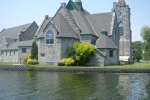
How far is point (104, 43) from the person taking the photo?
48.9 m

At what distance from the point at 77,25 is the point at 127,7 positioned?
24997 millimetres

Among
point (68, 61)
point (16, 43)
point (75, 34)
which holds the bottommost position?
point (68, 61)

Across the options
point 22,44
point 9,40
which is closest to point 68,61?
point 22,44

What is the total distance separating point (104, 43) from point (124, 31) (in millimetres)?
21981

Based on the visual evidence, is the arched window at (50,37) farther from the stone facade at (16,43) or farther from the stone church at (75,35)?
Result: the stone facade at (16,43)

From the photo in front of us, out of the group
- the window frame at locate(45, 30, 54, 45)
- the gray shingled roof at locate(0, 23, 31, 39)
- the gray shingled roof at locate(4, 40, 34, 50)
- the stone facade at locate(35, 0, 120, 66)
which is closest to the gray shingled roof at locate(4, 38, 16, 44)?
the gray shingled roof at locate(0, 23, 31, 39)

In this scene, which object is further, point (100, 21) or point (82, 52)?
point (100, 21)

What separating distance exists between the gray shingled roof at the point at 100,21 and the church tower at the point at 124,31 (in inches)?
482

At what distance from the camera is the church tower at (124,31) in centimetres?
6690

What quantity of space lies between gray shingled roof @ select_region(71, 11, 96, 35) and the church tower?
17650mm

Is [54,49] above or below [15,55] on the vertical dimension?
above

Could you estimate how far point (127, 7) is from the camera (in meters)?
69.8

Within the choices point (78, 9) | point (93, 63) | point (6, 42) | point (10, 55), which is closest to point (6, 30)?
point (6, 42)

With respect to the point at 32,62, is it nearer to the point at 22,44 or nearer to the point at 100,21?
the point at 22,44
